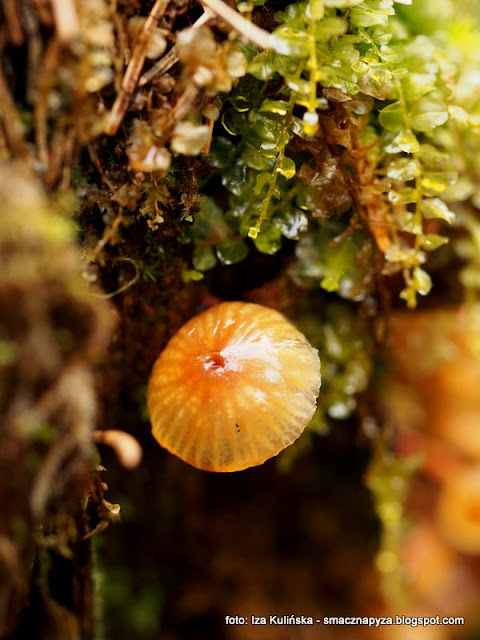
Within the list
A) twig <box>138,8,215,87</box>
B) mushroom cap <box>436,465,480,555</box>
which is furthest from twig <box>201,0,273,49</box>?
mushroom cap <box>436,465,480,555</box>

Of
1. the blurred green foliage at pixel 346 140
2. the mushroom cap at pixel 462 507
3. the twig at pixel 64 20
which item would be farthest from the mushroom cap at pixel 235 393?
the mushroom cap at pixel 462 507

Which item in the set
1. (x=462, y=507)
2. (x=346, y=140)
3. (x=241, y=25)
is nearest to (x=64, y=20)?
(x=241, y=25)

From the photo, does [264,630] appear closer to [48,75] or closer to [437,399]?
[437,399]

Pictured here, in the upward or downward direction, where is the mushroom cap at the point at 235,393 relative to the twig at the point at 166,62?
downward

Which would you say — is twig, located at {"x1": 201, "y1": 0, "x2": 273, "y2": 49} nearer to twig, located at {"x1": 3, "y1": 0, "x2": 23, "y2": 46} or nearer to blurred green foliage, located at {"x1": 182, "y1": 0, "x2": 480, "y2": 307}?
blurred green foliage, located at {"x1": 182, "y1": 0, "x2": 480, "y2": 307}

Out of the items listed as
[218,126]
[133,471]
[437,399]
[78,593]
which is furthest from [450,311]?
[78,593]

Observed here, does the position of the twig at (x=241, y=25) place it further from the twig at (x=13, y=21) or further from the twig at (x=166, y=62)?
the twig at (x=13, y=21)
